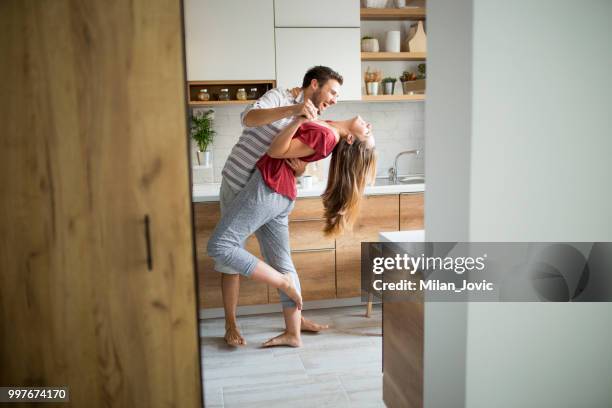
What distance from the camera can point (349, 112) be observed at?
4504 millimetres

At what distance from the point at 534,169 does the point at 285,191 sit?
1.69m

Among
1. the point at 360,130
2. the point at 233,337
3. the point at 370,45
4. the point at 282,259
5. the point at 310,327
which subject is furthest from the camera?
the point at 370,45

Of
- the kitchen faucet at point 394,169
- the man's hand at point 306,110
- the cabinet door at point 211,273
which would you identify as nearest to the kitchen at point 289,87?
the cabinet door at point 211,273

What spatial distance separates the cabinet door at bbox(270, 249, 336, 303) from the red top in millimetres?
822

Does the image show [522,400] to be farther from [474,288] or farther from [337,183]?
[337,183]

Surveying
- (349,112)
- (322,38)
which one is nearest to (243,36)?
(322,38)

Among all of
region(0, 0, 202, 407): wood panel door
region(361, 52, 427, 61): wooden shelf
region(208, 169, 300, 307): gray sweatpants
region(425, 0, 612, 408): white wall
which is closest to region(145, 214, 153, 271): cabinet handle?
region(0, 0, 202, 407): wood panel door

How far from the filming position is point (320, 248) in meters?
3.89

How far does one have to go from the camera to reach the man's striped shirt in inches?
121

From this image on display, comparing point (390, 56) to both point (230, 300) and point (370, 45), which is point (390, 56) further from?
point (230, 300)

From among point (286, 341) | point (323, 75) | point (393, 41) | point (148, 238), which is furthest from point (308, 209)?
point (148, 238)

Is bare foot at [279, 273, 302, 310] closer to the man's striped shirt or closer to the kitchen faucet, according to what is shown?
the man's striped shirt

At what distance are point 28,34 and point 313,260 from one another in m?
2.68

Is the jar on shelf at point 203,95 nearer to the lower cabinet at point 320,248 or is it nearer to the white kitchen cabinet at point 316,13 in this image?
the white kitchen cabinet at point 316,13
